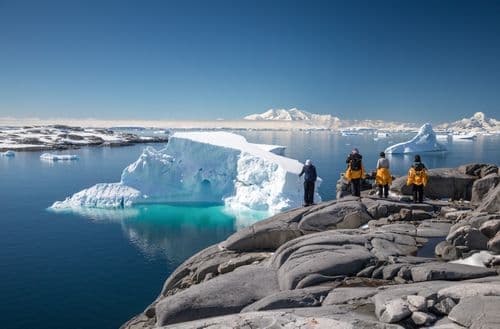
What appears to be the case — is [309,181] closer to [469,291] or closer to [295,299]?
[295,299]

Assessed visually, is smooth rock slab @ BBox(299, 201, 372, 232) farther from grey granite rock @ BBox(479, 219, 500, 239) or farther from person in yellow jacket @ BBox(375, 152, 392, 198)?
grey granite rock @ BBox(479, 219, 500, 239)

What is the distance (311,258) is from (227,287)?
180cm

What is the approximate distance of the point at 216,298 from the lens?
7406 mm

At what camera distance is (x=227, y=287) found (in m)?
7.77

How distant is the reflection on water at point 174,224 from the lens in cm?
2153

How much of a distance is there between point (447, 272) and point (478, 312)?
1.78 m

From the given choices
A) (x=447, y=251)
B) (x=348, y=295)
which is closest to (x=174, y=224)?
(x=447, y=251)

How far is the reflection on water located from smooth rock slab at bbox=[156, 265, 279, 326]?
12089 mm

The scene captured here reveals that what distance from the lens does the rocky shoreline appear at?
5.05 metres

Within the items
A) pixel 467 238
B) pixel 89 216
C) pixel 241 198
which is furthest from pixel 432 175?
pixel 89 216

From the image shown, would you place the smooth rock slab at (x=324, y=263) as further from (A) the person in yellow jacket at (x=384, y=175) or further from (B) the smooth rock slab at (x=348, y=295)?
(A) the person in yellow jacket at (x=384, y=175)

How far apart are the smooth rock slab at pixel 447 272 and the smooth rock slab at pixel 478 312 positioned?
4.40ft

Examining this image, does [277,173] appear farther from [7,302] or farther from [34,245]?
[7,302]

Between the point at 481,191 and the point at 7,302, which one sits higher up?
the point at 481,191
